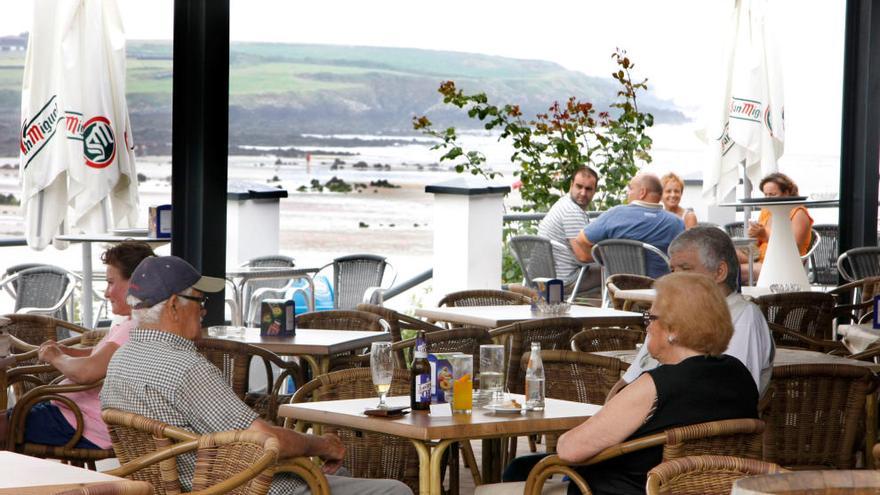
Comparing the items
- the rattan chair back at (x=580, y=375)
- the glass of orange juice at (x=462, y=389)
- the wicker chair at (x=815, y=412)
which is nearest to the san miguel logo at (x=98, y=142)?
the rattan chair back at (x=580, y=375)

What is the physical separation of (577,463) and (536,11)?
1450 inches

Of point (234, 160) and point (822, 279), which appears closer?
point (822, 279)

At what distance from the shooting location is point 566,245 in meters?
9.27

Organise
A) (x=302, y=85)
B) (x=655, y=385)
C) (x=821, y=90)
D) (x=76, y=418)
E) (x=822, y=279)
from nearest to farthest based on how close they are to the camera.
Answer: (x=655, y=385)
(x=76, y=418)
(x=822, y=279)
(x=821, y=90)
(x=302, y=85)

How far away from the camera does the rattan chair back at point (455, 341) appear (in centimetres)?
461

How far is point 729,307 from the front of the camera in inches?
153

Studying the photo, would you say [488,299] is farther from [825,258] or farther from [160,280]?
[825,258]

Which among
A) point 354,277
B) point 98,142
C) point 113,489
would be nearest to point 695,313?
point 113,489

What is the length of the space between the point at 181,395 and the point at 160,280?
0.43 metres

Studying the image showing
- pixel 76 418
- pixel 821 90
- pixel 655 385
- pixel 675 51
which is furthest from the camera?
pixel 675 51

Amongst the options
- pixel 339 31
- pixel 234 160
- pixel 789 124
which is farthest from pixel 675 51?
pixel 234 160

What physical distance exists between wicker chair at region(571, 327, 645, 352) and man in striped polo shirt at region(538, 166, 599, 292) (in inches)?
163

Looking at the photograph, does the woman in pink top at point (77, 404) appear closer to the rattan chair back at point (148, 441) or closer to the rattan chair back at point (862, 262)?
the rattan chair back at point (148, 441)

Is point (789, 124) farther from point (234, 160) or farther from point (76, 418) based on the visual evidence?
point (76, 418)
